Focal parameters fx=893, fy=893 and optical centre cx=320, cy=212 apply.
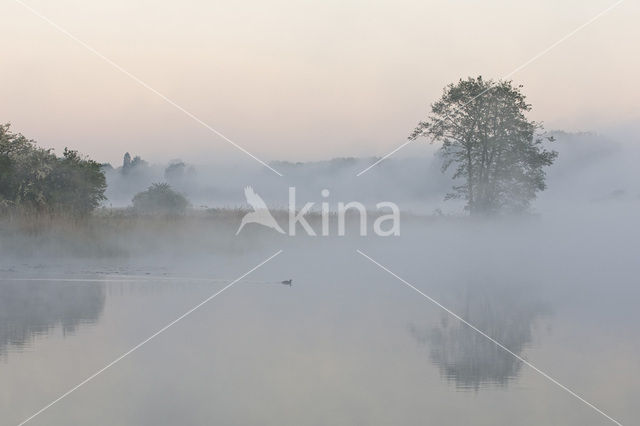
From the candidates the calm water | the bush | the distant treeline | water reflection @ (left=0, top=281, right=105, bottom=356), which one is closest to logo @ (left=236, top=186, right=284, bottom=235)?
the distant treeline

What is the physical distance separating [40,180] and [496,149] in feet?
101

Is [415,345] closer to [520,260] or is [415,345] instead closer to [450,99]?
[520,260]

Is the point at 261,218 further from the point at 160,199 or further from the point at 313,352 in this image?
the point at 313,352

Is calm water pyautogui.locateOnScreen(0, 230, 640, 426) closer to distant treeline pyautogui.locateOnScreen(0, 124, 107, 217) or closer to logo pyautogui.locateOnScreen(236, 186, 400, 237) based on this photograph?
distant treeline pyautogui.locateOnScreen(0, 124, 107, 217)

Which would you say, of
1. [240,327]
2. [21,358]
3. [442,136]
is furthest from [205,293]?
[442,136]

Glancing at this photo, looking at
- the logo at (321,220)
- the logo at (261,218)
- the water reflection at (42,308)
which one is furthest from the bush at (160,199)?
the water reflection at (42,308)

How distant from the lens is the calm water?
10664 millimetres

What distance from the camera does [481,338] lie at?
16.3 metres

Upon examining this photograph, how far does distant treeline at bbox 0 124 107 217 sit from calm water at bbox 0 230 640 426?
13571 mm

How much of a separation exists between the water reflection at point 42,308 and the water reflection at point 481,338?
6.66 meters

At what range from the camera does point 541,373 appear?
12.9 meters

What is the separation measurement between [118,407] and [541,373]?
608 cm

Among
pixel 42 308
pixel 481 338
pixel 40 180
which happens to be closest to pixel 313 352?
pixel 481 338

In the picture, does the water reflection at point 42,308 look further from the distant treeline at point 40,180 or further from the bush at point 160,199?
the bush at point 160,199
